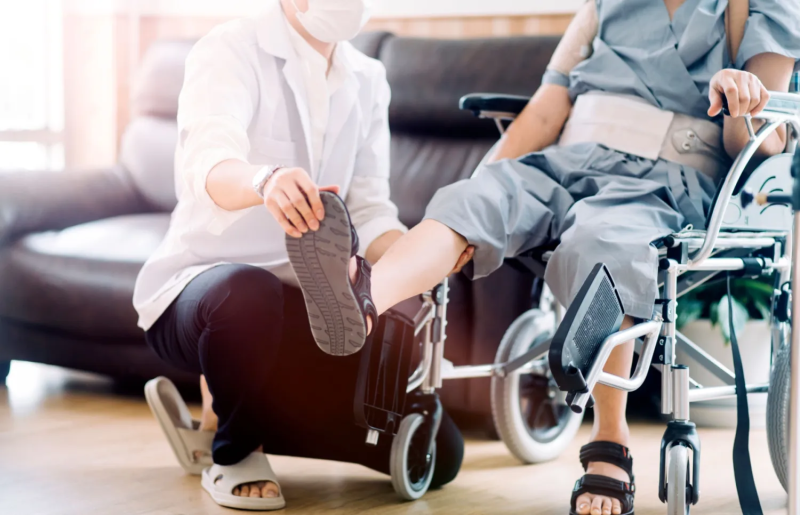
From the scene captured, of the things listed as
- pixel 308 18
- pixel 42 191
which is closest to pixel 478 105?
pixel 308 18

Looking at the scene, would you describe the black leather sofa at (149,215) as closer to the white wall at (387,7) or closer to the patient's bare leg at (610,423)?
the white wall at (387,7)

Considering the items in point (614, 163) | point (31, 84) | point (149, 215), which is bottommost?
point (149, 215)

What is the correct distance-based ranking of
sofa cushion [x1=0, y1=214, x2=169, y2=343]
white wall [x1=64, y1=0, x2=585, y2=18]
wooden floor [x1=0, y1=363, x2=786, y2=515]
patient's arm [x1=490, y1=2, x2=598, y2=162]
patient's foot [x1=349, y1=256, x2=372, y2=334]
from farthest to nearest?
white wall [x1=64, y1=0, x2=585, y2=18]
sofa cushion [x1=0, y1=214, x2=169, y2=343]
patient's arm [x1=490, y1=2, x2=598, y2=162]
wooden floor [x1=0, y1=363, x2=786, y2=515]
patient's foot [x1=349, y1=256, x2=372, y2=334]

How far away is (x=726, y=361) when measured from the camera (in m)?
2.18

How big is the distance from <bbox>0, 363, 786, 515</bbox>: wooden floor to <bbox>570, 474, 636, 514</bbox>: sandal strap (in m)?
0.13

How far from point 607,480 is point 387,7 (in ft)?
6.96

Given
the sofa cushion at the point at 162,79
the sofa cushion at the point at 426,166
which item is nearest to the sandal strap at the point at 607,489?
the sofa cushion at the point at 426,166

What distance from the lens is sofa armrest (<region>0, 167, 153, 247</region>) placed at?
2.35 meters

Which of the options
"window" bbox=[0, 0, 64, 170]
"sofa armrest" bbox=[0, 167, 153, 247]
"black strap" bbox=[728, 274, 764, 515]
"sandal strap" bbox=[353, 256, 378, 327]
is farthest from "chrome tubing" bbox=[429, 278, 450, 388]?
"window" bbox=[0, 0, 64, 170]

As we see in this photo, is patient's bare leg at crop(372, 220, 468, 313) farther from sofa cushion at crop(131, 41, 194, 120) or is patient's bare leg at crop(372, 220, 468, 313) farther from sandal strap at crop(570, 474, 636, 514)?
sofa cushion at crop(131, 41, 194, 120)

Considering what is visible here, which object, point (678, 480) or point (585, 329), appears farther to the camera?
point (678, 480)

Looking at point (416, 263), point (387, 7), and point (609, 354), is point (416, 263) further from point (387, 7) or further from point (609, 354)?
point (387, 7)

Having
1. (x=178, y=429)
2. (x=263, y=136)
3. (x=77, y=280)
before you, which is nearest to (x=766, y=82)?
(x=263, y=136)

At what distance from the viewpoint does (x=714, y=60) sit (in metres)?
1.57
